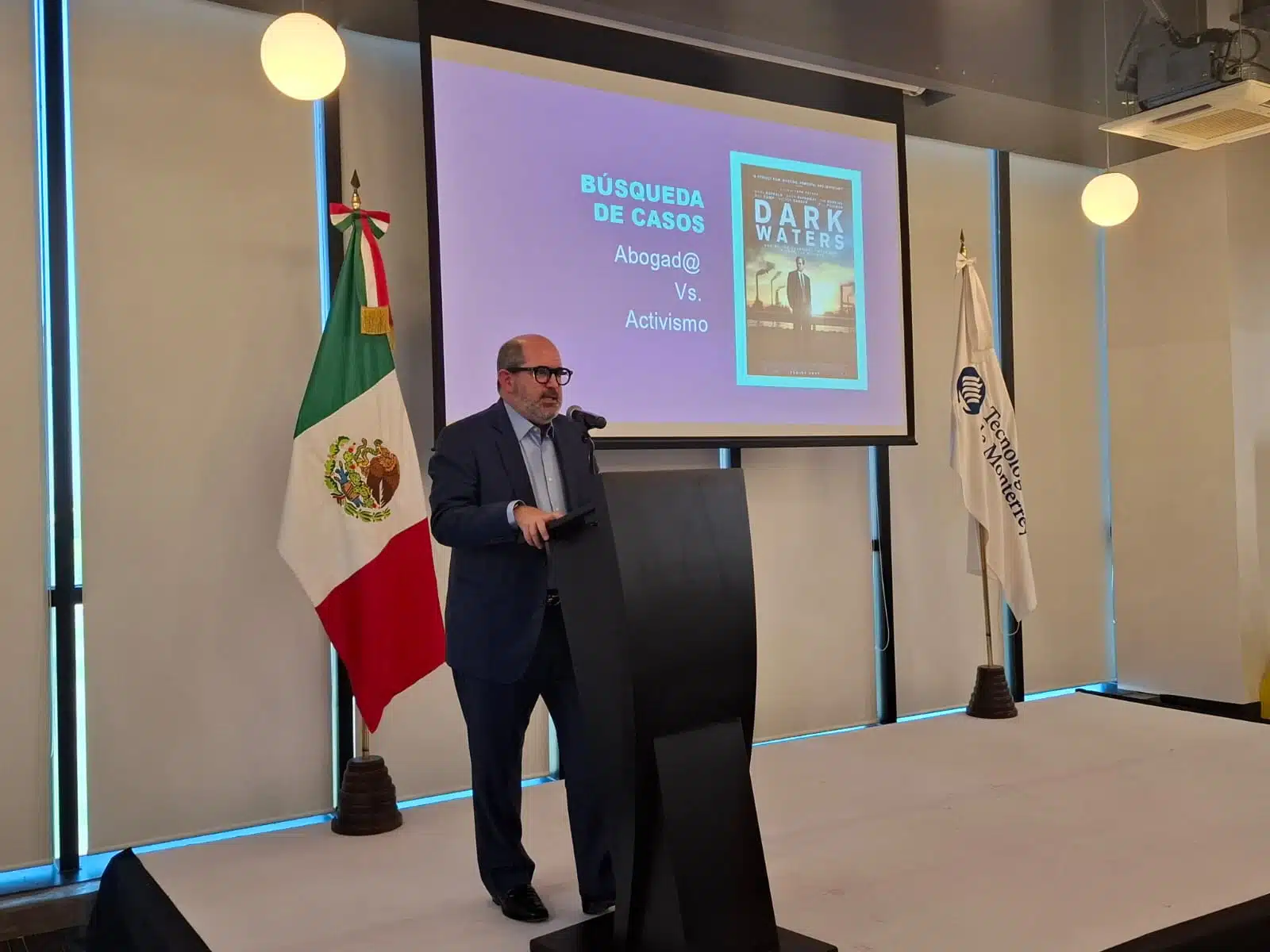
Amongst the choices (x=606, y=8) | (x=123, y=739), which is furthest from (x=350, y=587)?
(x=606, y=8)

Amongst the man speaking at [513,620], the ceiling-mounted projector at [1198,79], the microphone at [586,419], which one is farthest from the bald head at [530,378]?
the ceiling-mounted projector at [1198,79]

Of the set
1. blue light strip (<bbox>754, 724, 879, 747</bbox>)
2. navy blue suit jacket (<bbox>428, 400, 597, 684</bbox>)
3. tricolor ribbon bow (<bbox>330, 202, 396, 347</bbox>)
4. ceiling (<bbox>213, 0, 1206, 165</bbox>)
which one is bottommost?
blue light strip (<bbox>754, 724, 879, 747</bbox>)

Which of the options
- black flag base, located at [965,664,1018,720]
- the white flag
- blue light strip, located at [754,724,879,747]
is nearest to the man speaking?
blue light strip, located at [754,724,879,747]

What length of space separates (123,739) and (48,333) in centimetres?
128

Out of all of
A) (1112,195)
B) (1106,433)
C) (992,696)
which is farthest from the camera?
(1106,433)

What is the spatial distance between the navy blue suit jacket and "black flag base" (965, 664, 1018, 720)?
114 inches

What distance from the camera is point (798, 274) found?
4.59m

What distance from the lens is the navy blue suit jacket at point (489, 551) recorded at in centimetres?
254

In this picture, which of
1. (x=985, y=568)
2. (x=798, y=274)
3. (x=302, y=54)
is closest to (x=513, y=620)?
(x=302, y=54)

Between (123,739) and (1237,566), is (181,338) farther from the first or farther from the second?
(1237,566)

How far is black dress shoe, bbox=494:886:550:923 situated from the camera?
2.61 metres

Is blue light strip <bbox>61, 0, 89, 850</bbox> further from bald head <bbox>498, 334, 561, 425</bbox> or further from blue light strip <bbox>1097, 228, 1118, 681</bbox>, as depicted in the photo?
blue light strip <bbox>1097, 228, 1118, 681</bbox>

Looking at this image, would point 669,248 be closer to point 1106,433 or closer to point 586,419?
point 586,419

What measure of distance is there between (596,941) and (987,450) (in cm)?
321
